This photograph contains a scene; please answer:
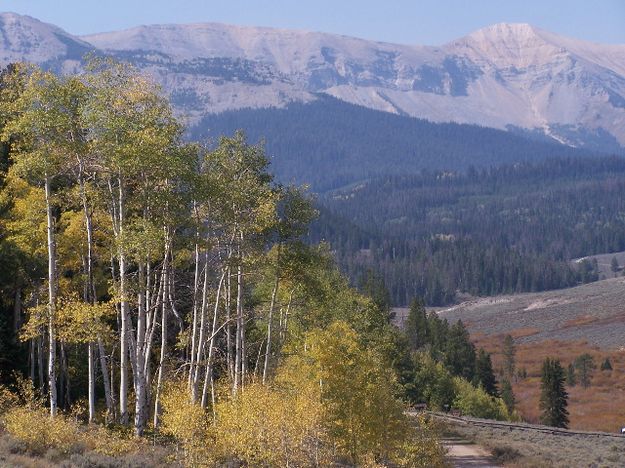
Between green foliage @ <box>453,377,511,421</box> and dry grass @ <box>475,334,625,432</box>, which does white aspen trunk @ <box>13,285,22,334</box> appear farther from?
dry grass @ <box>475,334,625,432</box>

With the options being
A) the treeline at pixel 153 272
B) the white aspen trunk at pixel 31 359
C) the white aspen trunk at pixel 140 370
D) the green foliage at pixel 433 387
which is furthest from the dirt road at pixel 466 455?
the green foliage at pixel 433 387

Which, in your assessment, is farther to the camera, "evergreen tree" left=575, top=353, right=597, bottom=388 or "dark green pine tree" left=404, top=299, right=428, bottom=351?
"dark green pine tree" left=404, top=299, right=428, bottom=351

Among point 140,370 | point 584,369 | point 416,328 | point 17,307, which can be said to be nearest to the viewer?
point 140,370

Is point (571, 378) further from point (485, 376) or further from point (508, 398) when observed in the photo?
point (508, 398)

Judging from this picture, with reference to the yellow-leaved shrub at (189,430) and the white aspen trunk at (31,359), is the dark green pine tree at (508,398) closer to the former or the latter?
the white aspen trunk at (31,359)

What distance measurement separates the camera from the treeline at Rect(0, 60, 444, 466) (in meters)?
27.2

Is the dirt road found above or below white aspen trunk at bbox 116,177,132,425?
below

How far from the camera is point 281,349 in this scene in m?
39.0

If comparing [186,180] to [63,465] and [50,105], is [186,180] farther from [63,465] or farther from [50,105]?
[63,465]

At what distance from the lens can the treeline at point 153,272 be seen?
89.2ft

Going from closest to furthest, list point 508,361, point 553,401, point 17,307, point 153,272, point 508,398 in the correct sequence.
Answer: point 153,272 → point 17,307 → point 553,401 → point 508,398 → point 508,361

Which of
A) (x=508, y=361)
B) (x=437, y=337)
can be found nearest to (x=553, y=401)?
(x=437, y=337)

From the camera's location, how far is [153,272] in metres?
30.0

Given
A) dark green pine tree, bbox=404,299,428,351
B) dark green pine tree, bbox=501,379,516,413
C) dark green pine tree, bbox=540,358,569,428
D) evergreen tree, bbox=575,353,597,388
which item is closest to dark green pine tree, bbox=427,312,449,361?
dark green pine tree, bbox=404,299,428,351
